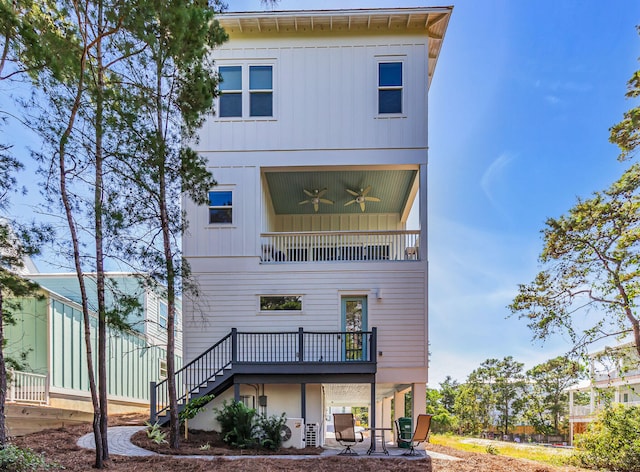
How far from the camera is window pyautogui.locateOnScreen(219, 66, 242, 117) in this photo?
1154 centimetres

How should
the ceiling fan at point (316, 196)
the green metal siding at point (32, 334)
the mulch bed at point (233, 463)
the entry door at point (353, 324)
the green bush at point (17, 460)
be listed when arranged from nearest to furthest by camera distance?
the green bush at point (17, 460) < the mulch bed at point (233, 463) < the green metal siding at point (32, 334) < the entry door at point (353, 324) < the ceiling fan at point (316, 196)

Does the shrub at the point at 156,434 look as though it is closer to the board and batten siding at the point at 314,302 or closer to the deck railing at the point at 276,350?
the deck railing at the point at 276,350

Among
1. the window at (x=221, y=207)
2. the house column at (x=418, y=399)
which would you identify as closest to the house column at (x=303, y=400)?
the house column at (x=418, y=399)

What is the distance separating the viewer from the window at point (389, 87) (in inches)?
448

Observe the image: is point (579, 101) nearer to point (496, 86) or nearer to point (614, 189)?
point (496, 86)

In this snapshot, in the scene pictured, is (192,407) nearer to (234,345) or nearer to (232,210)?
(234,345)

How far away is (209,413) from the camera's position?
1011cm

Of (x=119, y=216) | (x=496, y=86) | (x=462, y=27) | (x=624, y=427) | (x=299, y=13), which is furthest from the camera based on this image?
(x=496, y=86)

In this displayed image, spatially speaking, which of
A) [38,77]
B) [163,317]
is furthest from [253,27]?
[163,317]

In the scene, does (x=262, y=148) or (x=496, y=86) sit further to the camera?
(x=496, y=86)

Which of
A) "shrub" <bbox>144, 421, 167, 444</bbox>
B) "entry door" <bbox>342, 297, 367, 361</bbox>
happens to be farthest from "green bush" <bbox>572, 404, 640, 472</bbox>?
"shrub" <bbox>144, 421, 167, 444</bbox>

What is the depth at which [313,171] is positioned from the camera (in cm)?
1189

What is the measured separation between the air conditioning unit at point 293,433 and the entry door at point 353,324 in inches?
81.3

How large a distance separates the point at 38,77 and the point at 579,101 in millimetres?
16027
